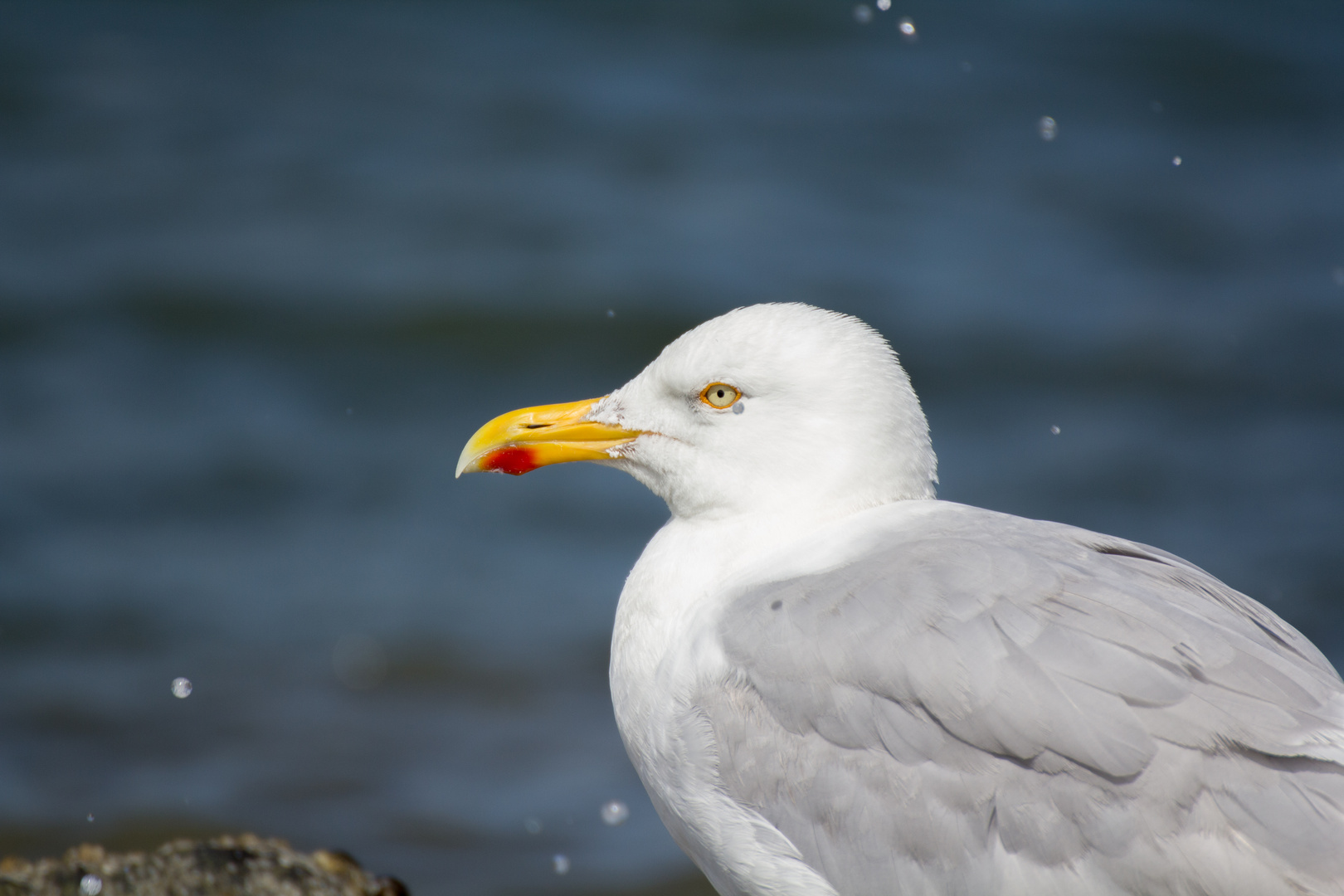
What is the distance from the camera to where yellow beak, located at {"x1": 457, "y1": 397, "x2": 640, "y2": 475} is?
12.1 feet

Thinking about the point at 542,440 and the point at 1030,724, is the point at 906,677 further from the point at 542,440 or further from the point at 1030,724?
the point at 542,440

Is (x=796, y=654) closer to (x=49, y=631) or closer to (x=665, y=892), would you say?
(x=665, y=892)

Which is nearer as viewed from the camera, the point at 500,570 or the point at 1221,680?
the point at 1221,680

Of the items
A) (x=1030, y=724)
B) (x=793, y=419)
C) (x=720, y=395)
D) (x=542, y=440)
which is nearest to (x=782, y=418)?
(x=793, y=419)

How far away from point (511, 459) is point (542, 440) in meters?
0.11

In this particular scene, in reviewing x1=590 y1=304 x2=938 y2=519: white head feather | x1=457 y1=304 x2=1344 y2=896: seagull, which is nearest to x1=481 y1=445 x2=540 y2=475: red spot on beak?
x1=457 y1=304 x2=1344 y2=896: seagull

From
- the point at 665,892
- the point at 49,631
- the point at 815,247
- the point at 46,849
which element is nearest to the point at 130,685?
the point at 49,631

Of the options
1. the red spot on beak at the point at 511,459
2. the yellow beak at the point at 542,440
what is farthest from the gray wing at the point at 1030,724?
the red spot on beak at the point at 511,459

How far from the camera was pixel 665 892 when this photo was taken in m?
5.21

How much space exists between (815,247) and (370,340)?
3.37 metres

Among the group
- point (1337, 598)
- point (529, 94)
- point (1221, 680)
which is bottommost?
point (1337, 598)

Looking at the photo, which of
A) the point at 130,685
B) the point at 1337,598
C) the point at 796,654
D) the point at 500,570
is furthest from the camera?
the point at 500,570

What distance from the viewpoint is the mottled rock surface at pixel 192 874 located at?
3564 millimetres

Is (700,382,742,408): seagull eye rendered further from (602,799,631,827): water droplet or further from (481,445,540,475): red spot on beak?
(602,799,631,827): water droplet
